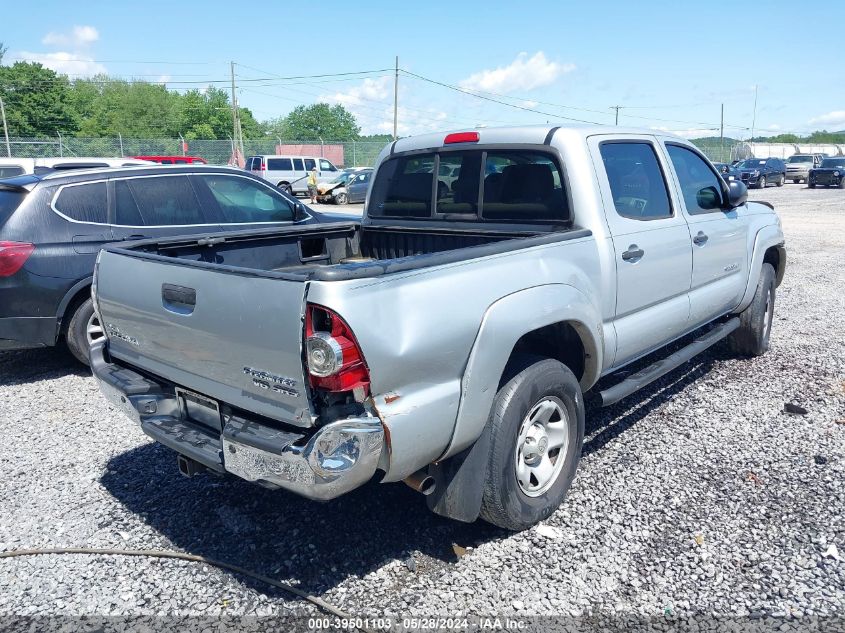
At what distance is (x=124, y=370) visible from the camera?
3520 mm

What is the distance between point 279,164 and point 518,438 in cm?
2974

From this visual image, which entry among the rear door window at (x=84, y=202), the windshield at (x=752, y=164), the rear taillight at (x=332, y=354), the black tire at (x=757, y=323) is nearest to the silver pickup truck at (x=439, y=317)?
the rear taillight at (x=332, y=354)

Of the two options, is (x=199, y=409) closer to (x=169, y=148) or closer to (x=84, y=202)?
(x=84, y=202)

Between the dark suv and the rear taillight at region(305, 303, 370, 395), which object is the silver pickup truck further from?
the dark suv

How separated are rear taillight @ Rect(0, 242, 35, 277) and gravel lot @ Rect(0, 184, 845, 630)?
123 centimetres

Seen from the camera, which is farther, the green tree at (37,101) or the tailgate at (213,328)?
the green tree at (37,101)

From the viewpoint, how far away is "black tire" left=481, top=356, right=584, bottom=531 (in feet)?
9.95

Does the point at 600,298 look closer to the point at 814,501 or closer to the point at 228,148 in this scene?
the point at 814,501

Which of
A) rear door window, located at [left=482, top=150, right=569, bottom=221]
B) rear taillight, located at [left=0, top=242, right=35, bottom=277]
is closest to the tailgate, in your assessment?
rear door window, located at [left=482, top=150, right=569, bottom=221]

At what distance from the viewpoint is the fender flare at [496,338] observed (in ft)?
9.26

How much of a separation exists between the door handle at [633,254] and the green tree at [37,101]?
65.9 metres

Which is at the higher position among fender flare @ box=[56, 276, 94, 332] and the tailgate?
the tailgate

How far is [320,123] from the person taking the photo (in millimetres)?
112312

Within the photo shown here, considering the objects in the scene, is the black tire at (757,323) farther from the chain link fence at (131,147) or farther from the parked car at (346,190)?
the chain link fence at (131,147)
